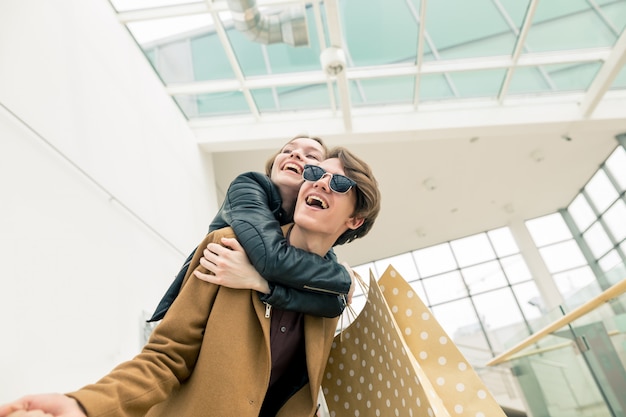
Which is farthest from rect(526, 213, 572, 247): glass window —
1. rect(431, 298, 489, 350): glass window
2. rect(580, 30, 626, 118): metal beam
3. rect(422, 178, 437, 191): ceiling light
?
rect(580, 30, 626, 118): metal beam

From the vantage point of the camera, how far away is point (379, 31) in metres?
5.03

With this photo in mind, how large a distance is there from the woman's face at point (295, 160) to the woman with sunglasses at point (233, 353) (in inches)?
9.3

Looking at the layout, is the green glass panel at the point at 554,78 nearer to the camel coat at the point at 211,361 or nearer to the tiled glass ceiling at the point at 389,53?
the tiled glass ceiling at the point at 389,53

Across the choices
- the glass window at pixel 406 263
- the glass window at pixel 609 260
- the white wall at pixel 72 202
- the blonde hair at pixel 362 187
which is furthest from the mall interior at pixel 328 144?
the glass window at pixel 406 263

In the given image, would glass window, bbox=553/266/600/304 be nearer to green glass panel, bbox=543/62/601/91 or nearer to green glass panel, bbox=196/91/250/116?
green glass panel, bbox=543/62/601/91

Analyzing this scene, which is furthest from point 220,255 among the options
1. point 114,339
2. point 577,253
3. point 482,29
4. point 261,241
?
point 577,253

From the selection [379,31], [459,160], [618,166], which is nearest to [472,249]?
[618,166]

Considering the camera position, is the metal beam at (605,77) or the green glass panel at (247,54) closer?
the green glass panel at (247,54)

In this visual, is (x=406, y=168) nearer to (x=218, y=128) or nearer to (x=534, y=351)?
(x=218, y=128)

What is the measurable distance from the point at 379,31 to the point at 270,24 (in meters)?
1.74

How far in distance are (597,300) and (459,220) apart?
861 cm

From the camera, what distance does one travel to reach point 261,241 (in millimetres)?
973

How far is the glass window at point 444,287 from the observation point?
11.7 m

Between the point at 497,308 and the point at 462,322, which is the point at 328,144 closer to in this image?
the point at 462,322
